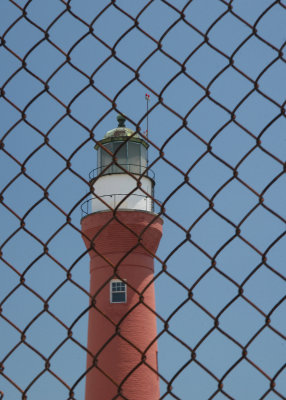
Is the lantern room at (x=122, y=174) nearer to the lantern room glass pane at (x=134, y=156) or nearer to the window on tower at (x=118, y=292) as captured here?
the lantern room glass pane at (x=134, y=156)

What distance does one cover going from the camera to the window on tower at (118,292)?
12656mm

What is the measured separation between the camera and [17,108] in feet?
4.88

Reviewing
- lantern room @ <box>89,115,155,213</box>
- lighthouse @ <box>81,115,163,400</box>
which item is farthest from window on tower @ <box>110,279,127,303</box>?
lantern room @ <box>89,115,155,213</box>

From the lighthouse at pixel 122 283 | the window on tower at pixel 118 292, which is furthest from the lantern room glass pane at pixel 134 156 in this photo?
the window on tower at pixel 118 292

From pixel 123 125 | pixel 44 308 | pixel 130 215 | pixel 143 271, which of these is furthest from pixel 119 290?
pixel 44 308

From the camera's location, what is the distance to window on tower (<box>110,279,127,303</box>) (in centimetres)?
1266

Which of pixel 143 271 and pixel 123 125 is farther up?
pixel 123 125

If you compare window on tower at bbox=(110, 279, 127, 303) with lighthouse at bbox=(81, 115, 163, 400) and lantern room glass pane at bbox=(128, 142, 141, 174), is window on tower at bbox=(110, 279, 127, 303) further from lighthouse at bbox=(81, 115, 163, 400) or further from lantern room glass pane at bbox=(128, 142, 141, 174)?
lantern room glass pane at bbox=(128, 142, 141, 174)

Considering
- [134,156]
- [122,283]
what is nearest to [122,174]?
[134,156]

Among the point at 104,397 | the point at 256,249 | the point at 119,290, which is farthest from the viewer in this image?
the point at 119,290

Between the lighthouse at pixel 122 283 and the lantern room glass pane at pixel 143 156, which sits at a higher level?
the lantern room glass pane at pixel 143 156

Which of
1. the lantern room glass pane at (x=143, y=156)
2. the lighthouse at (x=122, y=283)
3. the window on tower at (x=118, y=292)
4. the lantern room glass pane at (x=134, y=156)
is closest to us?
the lighthouse at (x=122, y=283)

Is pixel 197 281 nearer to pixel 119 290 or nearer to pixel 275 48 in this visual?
pixel 275 48

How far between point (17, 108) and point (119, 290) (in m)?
11.5
